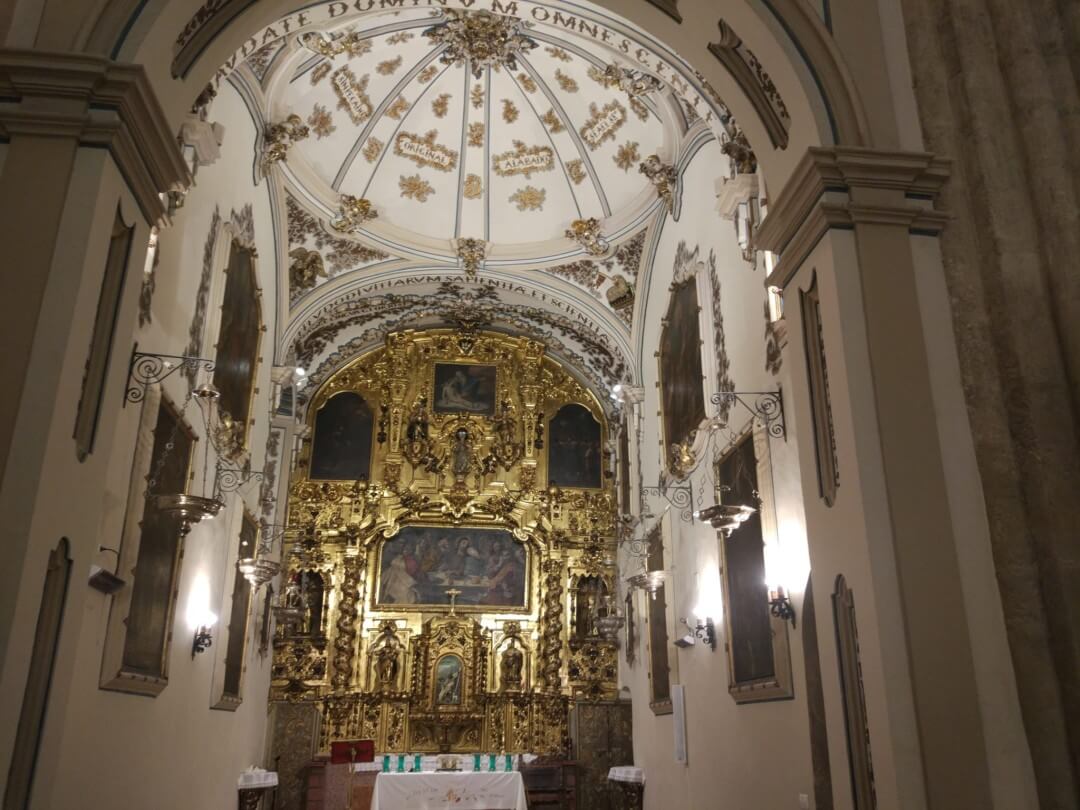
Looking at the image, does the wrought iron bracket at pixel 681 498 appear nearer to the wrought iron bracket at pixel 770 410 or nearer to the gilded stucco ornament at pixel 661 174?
the wrought iron bracket at pixel 770 410

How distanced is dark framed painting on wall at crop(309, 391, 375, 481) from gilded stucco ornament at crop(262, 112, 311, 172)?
667 centimetres

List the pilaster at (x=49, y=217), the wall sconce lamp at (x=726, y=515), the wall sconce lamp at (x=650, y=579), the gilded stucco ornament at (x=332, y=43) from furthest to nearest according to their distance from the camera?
the wall sconce lamp at (x=650, y=579) < the gilded stucco ornament at (x=332, y=43) < the wall sconce lamp at (x=726, y=515) < the pilaster at (x=49, y=217)

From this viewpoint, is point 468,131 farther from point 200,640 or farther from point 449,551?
point 200,640

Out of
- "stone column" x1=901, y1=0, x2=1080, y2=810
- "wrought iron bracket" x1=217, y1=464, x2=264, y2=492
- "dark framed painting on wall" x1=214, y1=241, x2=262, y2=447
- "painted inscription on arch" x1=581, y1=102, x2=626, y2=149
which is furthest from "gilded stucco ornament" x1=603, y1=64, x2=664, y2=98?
"wrought iron bracket" x1=217, y1=464, x2=264, y2=492

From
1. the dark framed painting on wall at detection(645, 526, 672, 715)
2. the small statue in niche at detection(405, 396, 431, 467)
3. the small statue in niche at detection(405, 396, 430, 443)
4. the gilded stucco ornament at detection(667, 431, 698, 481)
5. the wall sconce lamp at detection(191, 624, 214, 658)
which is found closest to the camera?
the wall sconce lamp at detection(191, 624, 214, 658)

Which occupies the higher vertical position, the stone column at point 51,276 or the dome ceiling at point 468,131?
the dome ceiling at point 468,131

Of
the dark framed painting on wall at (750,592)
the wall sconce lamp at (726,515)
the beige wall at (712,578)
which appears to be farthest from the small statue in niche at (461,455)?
the wall sconce lamp at (726,515)

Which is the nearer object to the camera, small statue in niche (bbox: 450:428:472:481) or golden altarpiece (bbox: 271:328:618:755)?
golden altarpiece (bbox: 271:328:618:755)

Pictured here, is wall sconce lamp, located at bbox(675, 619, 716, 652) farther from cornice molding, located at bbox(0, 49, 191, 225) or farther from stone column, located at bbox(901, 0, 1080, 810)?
cornice molding, located at bbox(0, 49, 191, 225)

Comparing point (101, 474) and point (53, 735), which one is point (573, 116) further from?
point (53, 735)

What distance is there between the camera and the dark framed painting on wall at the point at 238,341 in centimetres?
1078

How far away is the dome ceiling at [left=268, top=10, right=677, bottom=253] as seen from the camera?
12688mm

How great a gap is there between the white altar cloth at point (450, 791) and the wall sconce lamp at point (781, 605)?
6915 millimetres

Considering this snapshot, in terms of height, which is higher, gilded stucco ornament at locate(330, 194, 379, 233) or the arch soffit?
gilded stucco ornament at locate(330, 194, 379, 233)
